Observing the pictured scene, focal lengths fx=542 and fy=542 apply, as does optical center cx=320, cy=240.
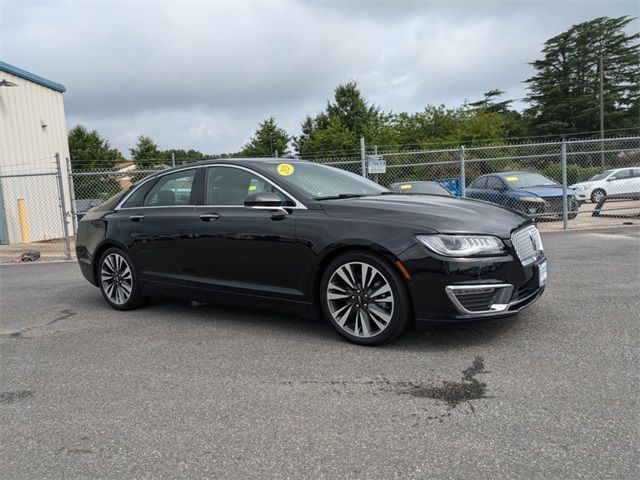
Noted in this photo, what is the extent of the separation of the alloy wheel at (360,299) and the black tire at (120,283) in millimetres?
2432

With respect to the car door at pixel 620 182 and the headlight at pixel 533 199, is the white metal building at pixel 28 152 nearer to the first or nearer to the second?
the headlight at pixel 533 199

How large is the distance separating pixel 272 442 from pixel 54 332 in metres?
3.25

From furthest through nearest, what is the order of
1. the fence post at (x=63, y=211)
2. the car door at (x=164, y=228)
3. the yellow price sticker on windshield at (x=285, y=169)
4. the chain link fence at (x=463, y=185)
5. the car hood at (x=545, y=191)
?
the car hood at (x=545, y=191) < the chain link fence at (x=463, y=185) < the fence post at (x=63, y=211) < the car door at (x=164, y=228) < the yellow price sticker on windshield at (x=285, y=169)

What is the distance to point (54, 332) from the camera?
5113mm

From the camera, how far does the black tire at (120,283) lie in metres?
5.67

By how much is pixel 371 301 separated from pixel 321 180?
143cm

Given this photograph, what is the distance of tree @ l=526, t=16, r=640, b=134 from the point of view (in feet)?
182

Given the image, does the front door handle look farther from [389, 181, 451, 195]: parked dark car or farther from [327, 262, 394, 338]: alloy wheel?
[389, 181, 451, 195]: parked dark car

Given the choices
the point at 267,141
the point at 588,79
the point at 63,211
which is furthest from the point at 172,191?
the point at 588,79

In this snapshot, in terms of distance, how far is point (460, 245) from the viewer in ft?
12.8

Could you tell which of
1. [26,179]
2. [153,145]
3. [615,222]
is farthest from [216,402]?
[153,145]

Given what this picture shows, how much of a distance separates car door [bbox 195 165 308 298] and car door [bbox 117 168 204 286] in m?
0.15

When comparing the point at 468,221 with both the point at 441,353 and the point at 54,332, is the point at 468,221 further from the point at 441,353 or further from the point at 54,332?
the point at 54,332

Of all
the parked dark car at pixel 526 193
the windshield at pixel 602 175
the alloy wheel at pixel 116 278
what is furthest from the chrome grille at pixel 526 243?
the windshield at pixel 602 175
